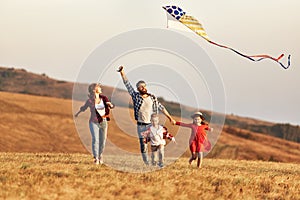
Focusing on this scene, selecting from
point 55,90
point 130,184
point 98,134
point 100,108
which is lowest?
point 130,184

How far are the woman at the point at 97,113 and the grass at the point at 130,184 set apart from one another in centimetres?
81

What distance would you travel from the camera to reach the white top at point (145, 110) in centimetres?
1591

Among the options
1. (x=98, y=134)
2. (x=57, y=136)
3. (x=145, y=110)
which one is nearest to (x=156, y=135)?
(x=145, y=110)

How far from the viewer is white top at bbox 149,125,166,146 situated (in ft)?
52.6

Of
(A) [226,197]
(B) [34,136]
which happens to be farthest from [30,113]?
(A) [226,197]

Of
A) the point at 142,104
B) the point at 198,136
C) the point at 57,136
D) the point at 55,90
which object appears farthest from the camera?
the point at 55,90

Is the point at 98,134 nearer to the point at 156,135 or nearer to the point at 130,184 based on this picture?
the point at 156,135

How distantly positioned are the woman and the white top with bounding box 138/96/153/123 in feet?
2.99

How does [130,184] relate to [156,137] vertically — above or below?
below

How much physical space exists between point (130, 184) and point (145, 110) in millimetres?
2679

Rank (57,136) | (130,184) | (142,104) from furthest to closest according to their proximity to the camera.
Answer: (57,136)
(142,104)
(130,184)

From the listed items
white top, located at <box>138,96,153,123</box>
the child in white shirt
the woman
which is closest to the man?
white top, located at <box>138,96,153,123</box>

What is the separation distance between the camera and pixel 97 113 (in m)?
16.0

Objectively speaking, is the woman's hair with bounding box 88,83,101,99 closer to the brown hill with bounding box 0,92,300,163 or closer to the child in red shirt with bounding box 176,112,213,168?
the child in red shirt with bounding box 176,112,213,168
